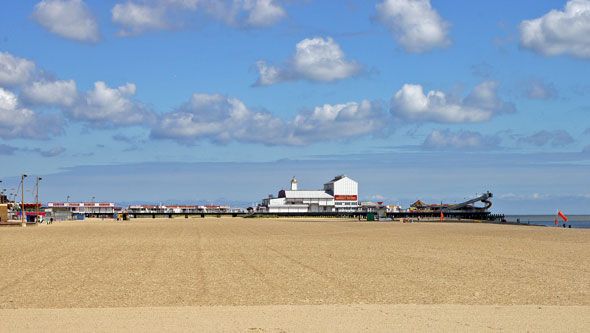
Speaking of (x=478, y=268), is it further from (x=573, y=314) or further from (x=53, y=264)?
(x=53, y=264)

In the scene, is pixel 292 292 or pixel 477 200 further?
pixel 477 200

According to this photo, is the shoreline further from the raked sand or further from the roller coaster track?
the roller coaster track

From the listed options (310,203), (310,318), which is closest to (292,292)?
(310,318)

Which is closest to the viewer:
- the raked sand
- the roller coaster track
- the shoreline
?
the shoreline

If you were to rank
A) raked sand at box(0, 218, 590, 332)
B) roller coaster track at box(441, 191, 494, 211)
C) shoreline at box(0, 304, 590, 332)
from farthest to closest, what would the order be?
roller coaster track at box(441, 191, 494, 211), raked sand at box(0, 218, 590, 332), shoreline at box(0, 304, 590, 332)

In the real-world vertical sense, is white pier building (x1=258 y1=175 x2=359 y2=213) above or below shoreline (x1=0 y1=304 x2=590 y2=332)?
above

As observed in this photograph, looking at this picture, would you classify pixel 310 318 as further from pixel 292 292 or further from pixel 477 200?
pixel 477 200

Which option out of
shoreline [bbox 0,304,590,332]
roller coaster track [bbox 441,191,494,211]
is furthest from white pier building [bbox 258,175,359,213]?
shoreline [bbox 0,304,590,332]

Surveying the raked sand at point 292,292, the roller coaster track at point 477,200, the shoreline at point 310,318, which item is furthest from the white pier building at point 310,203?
the shoreline at point 310,318

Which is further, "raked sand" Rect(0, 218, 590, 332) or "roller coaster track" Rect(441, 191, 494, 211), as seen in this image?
"roller coaster track" Rect(441, 191, 494, 211)

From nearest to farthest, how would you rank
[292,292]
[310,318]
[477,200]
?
[310,318]
[292,292]
[477,200]

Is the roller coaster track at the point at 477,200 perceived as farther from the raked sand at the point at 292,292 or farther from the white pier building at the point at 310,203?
the raked sand at the point at 292,292

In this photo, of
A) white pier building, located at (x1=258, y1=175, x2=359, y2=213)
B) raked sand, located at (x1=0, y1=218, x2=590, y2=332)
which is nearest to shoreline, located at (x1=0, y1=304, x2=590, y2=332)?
raked sand, located at (x1=0, y1=218, x2=590, y2=332)

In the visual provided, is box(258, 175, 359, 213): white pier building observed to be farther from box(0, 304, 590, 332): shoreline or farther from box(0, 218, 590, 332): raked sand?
box(0, 304, 590, 332): shoreline
